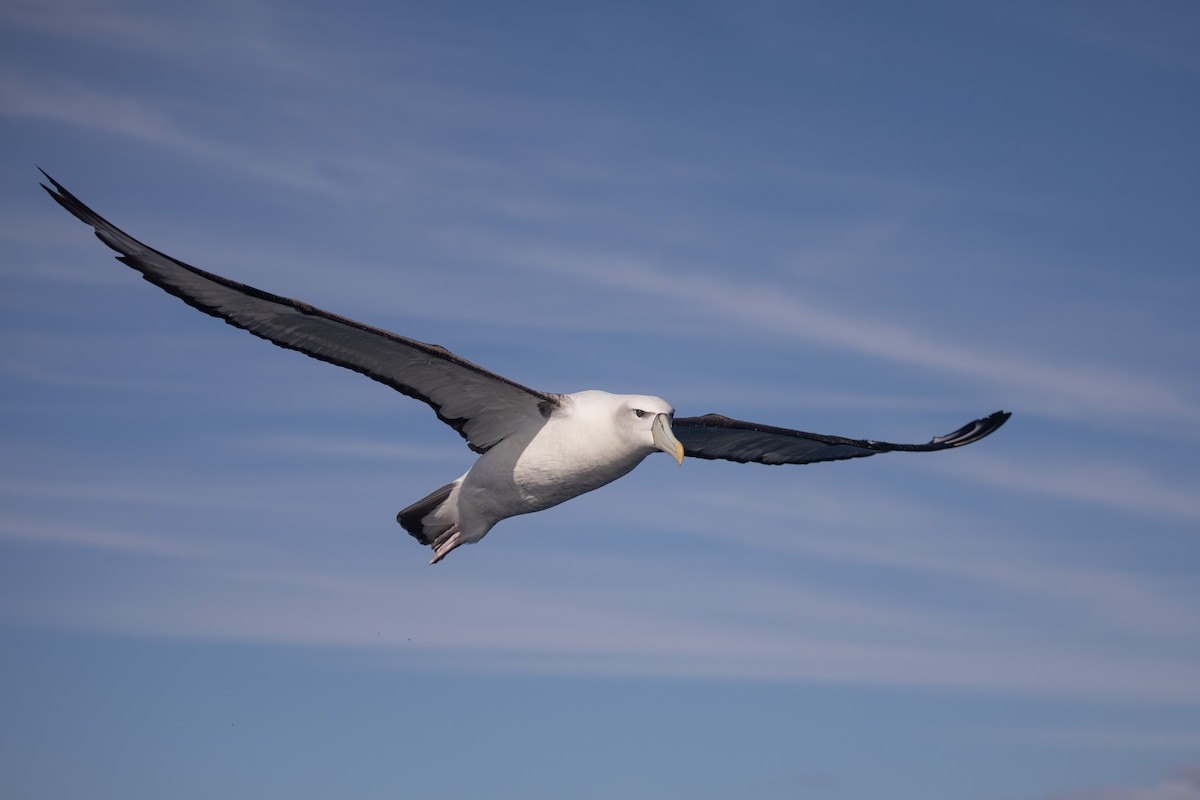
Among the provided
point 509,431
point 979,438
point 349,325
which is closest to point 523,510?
point 509,431

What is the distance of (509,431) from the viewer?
1385 centimetres

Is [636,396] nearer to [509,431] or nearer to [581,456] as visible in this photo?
[581,456]

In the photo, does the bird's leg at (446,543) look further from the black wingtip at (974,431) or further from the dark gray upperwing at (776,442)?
the black wingtip at (974,431)

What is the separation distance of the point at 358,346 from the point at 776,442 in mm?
6024

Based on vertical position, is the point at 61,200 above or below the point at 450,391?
above

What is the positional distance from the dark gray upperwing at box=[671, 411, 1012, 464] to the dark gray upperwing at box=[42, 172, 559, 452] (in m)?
2.65

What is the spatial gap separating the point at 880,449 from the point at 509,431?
5.41 meters

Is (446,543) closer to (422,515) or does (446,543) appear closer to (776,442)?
(422,515)

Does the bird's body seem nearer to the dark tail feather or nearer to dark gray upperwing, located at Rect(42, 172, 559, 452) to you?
the dark tail feather

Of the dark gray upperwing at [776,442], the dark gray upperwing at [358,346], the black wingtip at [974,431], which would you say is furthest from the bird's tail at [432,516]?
the black wingtip at [974,431]

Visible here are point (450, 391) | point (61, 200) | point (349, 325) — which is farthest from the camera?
point (450, 391)

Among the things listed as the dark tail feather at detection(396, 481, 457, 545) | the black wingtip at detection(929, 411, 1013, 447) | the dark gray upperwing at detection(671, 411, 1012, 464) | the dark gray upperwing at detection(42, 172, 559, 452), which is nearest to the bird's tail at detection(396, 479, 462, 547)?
the dark tail feather at detection(396, 481, 457, 545)

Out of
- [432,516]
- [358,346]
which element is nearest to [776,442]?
[432,516]

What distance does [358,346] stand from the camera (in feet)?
43.7
